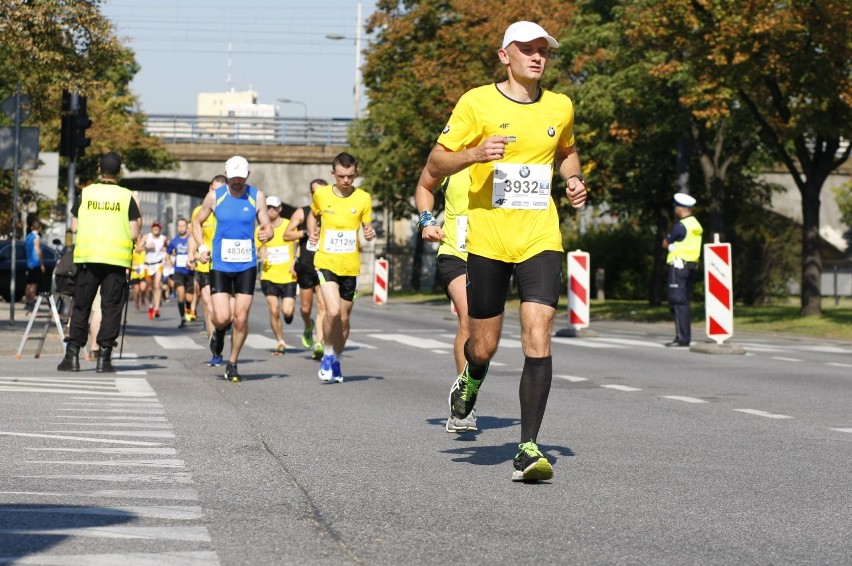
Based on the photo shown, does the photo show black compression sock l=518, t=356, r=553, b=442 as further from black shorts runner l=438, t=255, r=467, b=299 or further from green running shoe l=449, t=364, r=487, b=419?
black shorts runner l=438, t=255, r=467, b=299

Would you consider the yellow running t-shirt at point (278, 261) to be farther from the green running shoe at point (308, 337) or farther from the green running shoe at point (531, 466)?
the green running shoe at point (531, 466)

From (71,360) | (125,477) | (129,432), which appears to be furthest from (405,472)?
(71,360)

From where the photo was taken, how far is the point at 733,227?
156 ft

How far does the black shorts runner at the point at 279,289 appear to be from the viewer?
65.8ft

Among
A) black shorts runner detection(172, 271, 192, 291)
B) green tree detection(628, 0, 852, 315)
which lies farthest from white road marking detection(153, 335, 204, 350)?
green tree detection(628, 0, 852, 315)

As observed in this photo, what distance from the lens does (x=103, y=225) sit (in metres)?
14.9

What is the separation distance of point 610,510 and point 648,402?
6.19 metres

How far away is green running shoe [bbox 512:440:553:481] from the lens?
7.23 m

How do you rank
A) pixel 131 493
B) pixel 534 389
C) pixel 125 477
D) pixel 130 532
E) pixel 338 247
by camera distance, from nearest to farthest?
pixel 130 532 → pixel 131 493 → pixel 125 477 → pixel 534 389 → pixel 338 247

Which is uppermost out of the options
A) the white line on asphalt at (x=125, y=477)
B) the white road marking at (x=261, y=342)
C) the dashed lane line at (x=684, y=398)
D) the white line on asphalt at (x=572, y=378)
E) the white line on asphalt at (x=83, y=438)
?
the white line on asphalt at (x=125, y=477)

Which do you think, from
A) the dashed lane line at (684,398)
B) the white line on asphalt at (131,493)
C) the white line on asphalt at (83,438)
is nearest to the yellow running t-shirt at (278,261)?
the dashed lane line at (684,398)

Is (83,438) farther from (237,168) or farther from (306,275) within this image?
(306,275)

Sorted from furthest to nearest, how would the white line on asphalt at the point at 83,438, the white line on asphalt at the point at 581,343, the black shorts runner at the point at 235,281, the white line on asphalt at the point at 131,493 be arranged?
the white line on asphalt at the point at 581,343, the black shorts runner at the point at 235,281, the white line on asphalt at the point at 83,438, the white line on asphalt at the point at 131,493

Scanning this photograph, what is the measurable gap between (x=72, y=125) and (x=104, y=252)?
8.30 m
